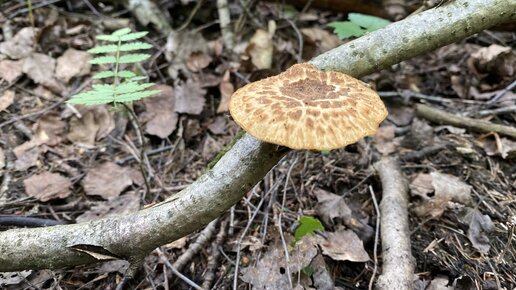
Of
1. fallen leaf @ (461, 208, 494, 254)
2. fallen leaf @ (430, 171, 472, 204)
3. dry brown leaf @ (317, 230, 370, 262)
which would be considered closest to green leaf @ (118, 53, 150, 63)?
dry brown leaf @ (317, 230, 370, 262)

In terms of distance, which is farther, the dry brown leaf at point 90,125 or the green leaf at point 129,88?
the dry brown leaf at point 90,125

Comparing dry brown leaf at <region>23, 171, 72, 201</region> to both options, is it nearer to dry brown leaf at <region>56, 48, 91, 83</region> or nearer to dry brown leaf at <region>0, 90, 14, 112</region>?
dry brown leaf at <region>0, 90, 14, 112</region>

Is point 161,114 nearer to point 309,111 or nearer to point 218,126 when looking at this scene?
point 218,126

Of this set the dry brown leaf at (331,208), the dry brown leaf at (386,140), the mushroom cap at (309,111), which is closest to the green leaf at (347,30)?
the dry brown leaf at (386,140)

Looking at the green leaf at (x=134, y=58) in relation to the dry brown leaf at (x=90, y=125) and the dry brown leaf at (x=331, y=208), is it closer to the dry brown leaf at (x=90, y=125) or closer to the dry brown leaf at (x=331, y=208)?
the dry brown leaf at (x=90, y=125)

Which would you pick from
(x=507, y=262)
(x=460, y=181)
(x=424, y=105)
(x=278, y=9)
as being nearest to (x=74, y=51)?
(x=278, y=9)

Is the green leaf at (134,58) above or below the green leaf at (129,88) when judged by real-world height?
above

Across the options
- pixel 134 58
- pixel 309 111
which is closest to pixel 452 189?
pixel 309 111
